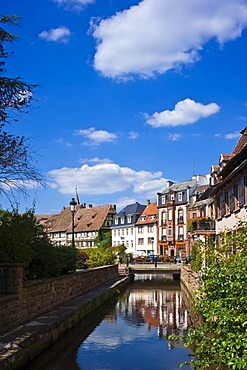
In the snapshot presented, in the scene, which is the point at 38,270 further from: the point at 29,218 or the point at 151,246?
the point at 151,246

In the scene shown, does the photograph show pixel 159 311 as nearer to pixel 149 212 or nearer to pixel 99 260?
pixel 99 260

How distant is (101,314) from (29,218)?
5.78 m

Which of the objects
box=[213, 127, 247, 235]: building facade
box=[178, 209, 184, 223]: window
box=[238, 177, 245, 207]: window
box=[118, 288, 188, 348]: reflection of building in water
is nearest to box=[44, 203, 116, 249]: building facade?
box=[178, 209, 184, 223]: window

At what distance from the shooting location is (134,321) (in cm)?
1797

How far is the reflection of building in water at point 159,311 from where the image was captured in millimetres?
16266

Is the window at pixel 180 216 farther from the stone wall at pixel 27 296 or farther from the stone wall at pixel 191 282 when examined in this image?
the stone wall at pixel 27 296

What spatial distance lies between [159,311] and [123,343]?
302 inches

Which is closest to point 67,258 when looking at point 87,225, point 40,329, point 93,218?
point 40,329

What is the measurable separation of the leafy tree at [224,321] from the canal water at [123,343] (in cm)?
302

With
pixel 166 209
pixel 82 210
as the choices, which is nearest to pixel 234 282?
pixel 166 209

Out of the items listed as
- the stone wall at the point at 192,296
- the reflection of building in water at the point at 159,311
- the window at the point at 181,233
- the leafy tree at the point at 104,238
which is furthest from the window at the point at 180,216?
the stone wall at the point at 192,296

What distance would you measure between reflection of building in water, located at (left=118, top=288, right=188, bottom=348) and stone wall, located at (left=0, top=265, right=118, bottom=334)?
3.16m

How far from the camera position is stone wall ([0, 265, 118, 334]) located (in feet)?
37.8

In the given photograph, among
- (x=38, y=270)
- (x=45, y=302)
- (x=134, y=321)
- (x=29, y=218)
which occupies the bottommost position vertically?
(x=134, y=321)
